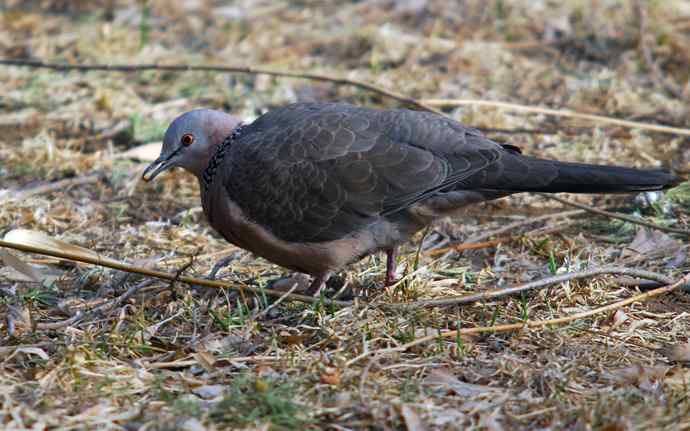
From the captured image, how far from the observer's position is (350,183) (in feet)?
13.5

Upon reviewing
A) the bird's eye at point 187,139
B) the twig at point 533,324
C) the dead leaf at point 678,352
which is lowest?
the dead leaf at point 678,352

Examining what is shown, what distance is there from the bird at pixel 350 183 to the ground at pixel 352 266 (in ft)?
0.84

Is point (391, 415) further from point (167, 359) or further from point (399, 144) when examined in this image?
point (399, 144)

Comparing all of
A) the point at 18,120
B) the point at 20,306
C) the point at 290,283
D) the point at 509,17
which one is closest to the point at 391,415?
the point at 290,283

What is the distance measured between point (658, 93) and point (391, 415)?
4.60 m

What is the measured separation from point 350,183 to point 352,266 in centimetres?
82

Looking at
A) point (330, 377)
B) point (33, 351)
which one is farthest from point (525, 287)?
point (33, 351)

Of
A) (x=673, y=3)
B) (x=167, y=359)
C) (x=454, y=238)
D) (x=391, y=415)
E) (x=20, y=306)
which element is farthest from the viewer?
(x=673, y=3)

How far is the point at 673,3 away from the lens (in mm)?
7867

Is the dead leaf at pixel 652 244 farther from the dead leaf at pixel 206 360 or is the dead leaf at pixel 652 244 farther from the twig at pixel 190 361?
the dead leaf at pixel 206 360

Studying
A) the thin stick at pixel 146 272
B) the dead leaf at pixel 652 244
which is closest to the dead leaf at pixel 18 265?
the thin stick at pixel 146 272

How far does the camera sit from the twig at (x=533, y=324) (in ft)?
11.6

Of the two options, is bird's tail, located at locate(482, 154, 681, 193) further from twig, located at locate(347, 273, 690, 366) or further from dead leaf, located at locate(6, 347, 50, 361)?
dead leaf, located at locate(6, 347, 50, 361)

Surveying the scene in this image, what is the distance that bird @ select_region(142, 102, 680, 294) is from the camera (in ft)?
13.4
